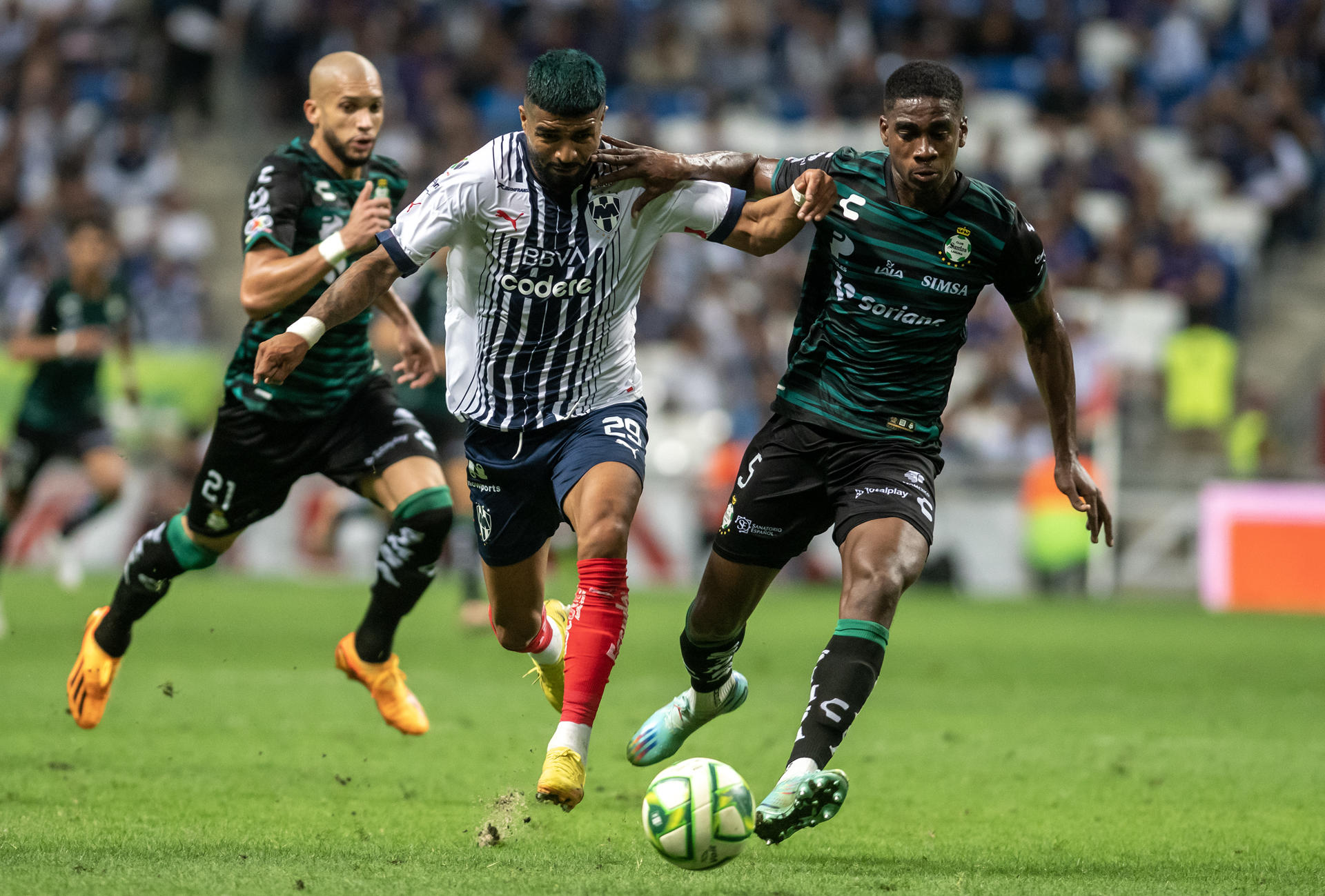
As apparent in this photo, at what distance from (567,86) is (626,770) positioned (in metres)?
3.18

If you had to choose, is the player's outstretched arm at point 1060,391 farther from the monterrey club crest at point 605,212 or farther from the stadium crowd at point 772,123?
the stadium crowd at point 772,123

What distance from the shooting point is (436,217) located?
5773 millimetres

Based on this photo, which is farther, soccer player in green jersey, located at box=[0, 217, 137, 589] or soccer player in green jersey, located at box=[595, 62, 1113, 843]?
soccer player in green jersey, located at box=[0, 217, 137, 589]

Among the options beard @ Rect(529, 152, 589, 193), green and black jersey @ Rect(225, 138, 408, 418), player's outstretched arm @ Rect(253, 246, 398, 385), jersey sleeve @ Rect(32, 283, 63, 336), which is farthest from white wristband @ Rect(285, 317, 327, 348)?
jersey sleeve @ Rect(32, 283, 63, 336)

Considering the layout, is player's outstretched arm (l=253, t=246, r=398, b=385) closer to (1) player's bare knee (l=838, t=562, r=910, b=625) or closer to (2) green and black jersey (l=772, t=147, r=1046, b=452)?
(2) green and black jersey (l=772, t=147, r=1046, b=452)

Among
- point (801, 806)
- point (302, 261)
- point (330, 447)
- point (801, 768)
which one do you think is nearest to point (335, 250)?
point (302, 261)

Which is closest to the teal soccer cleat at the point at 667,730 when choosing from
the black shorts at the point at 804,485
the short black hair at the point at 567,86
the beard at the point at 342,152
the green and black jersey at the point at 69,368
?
the black shorts at the point at 804,485

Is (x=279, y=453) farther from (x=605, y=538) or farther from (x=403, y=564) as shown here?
(x=605, y=538)

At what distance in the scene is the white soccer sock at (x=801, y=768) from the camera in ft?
16.3

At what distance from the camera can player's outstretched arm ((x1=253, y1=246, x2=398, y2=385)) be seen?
568cm

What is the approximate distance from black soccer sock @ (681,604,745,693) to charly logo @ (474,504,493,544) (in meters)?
0.83

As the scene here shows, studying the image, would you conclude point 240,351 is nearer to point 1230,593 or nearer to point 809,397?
point 809,397

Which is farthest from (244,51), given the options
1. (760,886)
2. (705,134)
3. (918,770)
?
(760,886)

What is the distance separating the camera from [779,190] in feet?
20.1
